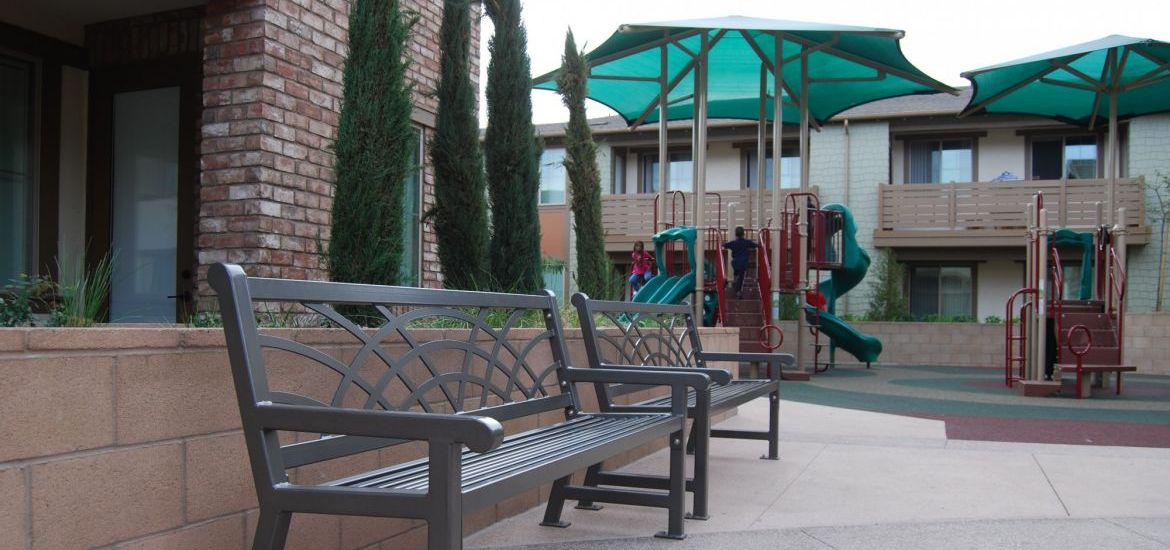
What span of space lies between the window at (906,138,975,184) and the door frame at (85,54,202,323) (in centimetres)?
2237

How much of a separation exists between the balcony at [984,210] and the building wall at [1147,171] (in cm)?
62

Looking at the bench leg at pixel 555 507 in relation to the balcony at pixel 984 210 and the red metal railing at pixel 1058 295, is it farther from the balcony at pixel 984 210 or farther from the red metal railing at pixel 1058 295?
the balcony at pixel 984 210

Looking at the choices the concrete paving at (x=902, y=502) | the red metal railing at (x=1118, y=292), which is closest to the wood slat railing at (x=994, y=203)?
the red metal railing at (x=1118, y=292)

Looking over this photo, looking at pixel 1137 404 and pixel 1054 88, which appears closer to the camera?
pixel 1137 404

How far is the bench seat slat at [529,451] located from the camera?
295 cm

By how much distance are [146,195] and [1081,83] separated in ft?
53.9

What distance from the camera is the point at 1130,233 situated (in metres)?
23.1

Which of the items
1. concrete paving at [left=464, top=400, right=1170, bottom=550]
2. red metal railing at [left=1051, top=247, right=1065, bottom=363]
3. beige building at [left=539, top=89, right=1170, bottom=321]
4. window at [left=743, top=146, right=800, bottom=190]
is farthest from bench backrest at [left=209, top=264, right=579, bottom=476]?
window at [left=743, top=146, right=800, bottom=190]

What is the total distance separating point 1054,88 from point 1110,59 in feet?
8.19

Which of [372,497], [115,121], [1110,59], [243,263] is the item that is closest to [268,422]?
[372,497]

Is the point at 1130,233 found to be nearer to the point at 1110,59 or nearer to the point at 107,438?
the point at 1110,59

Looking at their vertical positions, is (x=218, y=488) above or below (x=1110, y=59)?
below

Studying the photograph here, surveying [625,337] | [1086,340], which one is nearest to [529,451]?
[625,337]

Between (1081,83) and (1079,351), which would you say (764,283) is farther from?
(1081,83)
